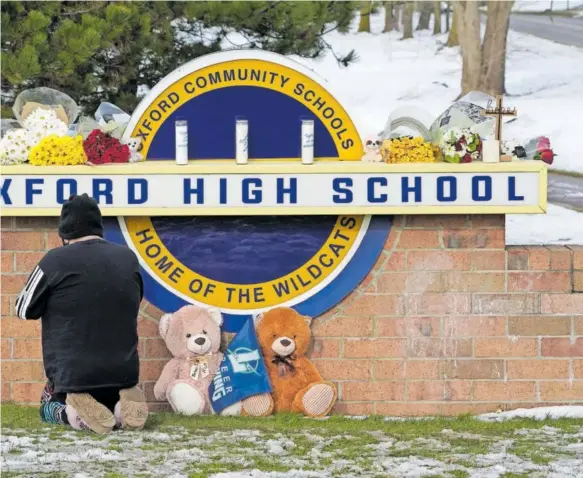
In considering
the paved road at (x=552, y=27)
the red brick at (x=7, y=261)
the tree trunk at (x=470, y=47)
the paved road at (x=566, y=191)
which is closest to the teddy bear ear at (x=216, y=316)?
the red brick at (x=7, y=261)

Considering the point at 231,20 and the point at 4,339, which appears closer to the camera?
the point at 4,339

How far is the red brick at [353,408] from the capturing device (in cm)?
867

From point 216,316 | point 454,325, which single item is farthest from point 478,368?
point 216,316

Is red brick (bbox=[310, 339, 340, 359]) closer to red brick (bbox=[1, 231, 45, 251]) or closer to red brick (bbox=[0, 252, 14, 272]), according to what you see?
red brick (bbox=[1, 231, 45, 251])

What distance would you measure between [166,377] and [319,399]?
0.95m

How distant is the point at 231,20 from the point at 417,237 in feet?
22.2

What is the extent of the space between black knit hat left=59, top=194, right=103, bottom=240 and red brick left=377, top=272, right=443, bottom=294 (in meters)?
1.84

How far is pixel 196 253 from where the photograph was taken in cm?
870

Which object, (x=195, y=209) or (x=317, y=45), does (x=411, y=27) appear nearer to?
(x=317, y=45)

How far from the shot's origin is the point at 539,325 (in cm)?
860

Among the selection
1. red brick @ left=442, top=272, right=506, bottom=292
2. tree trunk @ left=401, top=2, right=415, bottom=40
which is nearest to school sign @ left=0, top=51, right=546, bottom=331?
red brick @ left=442, top=272, right=506, bottom=292

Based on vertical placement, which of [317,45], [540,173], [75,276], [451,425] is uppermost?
[317,45]

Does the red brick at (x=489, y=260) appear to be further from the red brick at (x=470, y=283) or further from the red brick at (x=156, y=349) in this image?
the red brick at (x=156, y=349)

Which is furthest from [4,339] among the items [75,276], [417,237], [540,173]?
[540,173]
